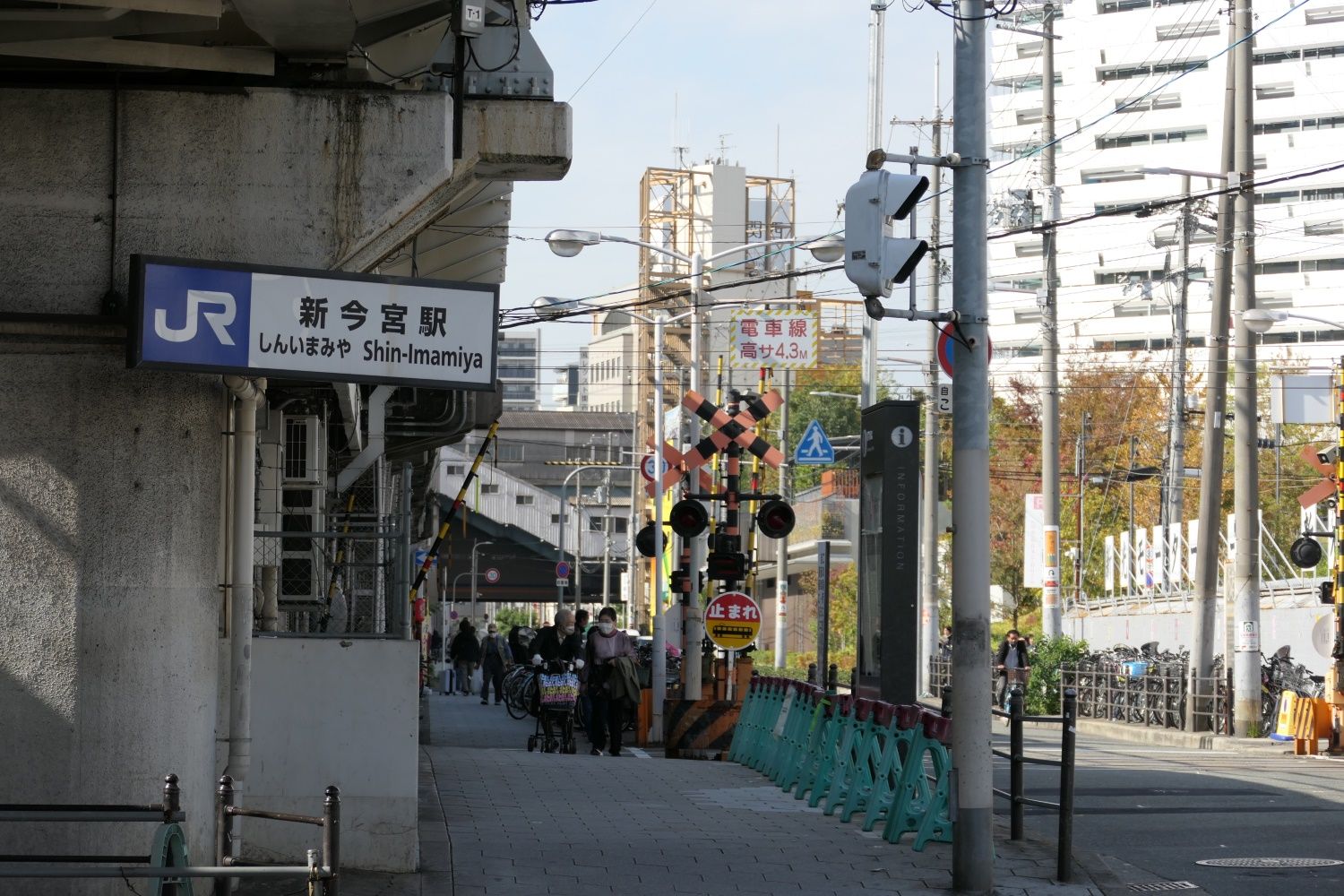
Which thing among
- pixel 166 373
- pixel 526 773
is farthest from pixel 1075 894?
pixel 526 773

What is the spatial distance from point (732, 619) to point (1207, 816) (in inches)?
304

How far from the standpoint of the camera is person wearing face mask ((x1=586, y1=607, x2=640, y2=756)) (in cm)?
2030

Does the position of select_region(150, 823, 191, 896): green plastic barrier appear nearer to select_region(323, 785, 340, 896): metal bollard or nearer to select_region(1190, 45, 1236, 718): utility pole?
select_region(323, 785, 340, 896): metal bollard

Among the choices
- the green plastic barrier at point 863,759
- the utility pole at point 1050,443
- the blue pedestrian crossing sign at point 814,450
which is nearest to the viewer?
the green plastic barrier at point 863,759

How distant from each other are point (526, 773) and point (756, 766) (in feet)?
8.65

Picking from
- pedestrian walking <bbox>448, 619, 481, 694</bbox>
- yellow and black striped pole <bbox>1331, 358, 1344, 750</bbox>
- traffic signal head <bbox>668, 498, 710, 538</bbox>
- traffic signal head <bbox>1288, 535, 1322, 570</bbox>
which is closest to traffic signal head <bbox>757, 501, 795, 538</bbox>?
traffic signal head <bbox>668, 498, 710, 538</bbox>

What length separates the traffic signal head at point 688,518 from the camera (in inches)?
819

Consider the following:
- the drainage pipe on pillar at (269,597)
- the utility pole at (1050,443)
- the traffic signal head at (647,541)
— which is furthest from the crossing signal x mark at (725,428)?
the utility pole at (1050,443)

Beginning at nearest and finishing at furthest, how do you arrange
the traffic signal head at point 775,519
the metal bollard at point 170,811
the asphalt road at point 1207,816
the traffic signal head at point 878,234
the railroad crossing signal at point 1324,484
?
the metal bollard at point 170,811 < the traffic signal head at point 878,234 < the asphalt road at point 1207,816 < the traffic signal head at point 775,519 < the railroad crossing signal at point 1324,484

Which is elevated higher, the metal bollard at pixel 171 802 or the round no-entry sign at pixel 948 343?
the round no-entry sign at pixel 948 343

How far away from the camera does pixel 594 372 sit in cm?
15962

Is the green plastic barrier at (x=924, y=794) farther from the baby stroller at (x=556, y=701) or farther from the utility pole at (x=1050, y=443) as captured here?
the utility pole at (x=1050, y=443)

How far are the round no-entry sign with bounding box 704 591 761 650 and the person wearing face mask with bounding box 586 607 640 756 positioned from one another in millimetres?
1087

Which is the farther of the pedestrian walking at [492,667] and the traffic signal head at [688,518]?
the pedestrian walking at [492,667]
